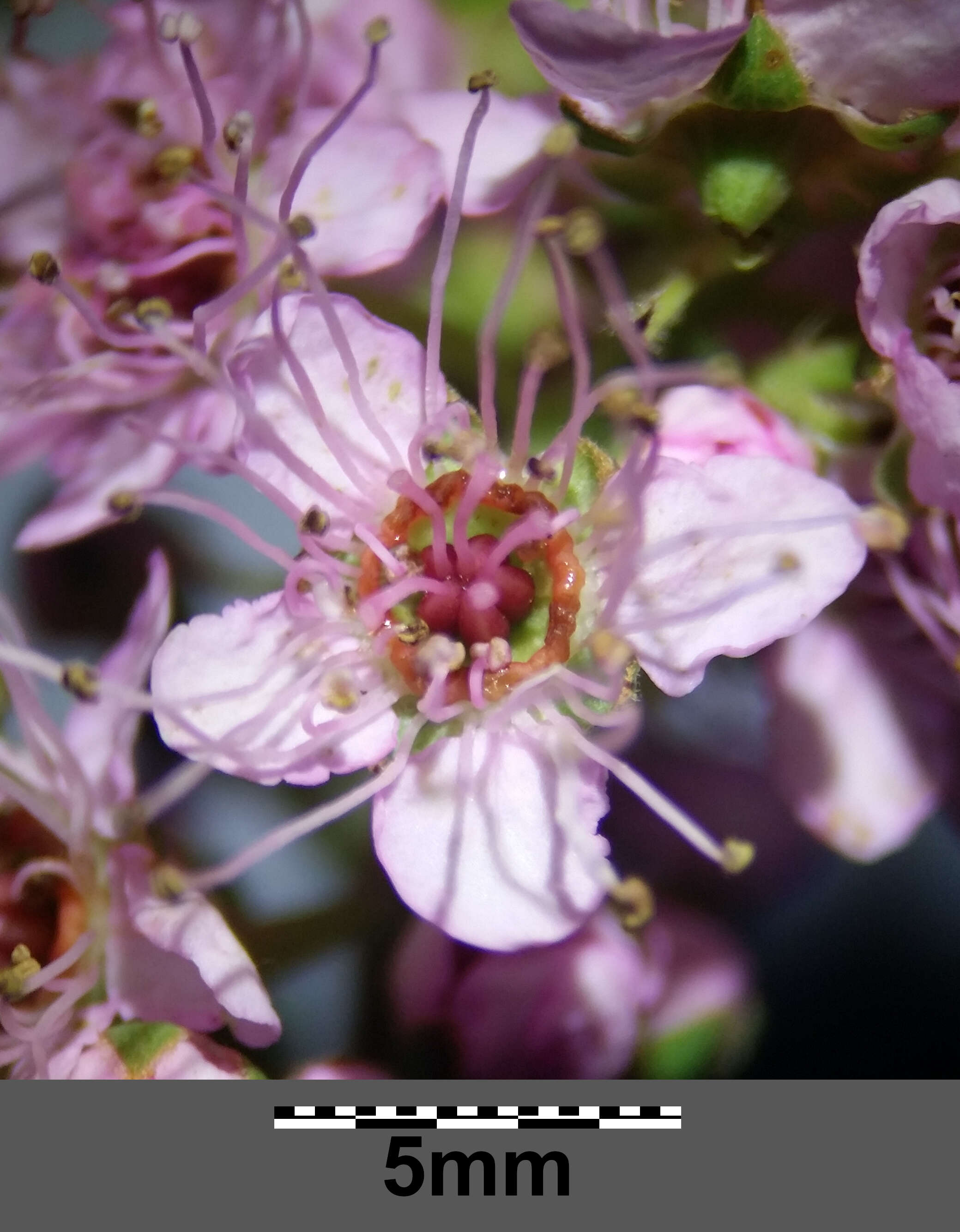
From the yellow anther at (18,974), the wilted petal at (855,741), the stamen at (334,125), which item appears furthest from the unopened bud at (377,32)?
the yellow anther at (18,974)

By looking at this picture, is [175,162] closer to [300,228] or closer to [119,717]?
[300,228]

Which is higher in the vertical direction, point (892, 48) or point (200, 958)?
point (892, 48)

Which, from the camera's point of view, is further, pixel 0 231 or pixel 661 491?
pixel 0 231

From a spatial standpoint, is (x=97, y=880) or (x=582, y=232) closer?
(x=582, y=232)

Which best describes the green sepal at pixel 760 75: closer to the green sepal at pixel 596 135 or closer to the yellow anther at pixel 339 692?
the green sepal at pixel 596 135

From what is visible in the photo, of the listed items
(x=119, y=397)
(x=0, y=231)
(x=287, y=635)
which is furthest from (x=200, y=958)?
(x=0, y=231)

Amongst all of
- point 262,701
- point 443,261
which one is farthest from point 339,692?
point 443,261
